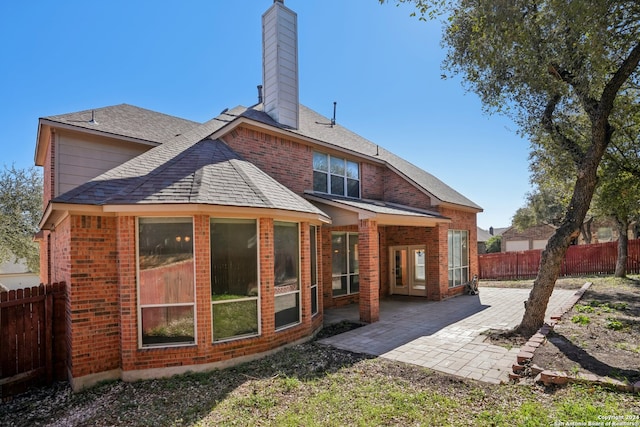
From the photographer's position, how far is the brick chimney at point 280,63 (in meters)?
11.1

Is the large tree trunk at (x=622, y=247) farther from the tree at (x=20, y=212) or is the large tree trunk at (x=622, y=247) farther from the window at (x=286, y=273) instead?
the tree at (x=20, y=212)

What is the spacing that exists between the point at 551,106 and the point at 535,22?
2521mm

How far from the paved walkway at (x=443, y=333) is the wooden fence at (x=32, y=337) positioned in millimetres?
5305

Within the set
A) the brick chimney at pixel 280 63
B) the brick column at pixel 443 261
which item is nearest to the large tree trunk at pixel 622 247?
the brick column at pixel 443 261

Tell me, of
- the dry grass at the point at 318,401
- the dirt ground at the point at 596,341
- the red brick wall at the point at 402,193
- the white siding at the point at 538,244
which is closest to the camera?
the dry grass at the point at 318,401

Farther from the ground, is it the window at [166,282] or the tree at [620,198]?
the tree at [620,198]

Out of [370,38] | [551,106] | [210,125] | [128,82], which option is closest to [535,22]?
[551,106]

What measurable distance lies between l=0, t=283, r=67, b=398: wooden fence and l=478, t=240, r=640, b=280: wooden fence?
21.8 m

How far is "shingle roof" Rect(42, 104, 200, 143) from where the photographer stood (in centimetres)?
950

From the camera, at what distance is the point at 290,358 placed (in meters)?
6.41

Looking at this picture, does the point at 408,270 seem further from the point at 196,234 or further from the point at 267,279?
the point at 196,234

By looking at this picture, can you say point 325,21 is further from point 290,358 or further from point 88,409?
point 88,409

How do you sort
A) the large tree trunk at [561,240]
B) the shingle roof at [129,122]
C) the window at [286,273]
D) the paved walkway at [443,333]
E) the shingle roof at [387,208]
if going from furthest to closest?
1. the shingle roof at [387,208]
2. the shingle roof at [129,122]
3. the large tree trunk at [561,240]
4. the window at [286,273]
5. the paved walkway at [443,333]

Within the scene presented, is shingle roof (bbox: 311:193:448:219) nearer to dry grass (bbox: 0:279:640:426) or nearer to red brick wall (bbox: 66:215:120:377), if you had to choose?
dry grass (bbox: 0:279:640:426)
